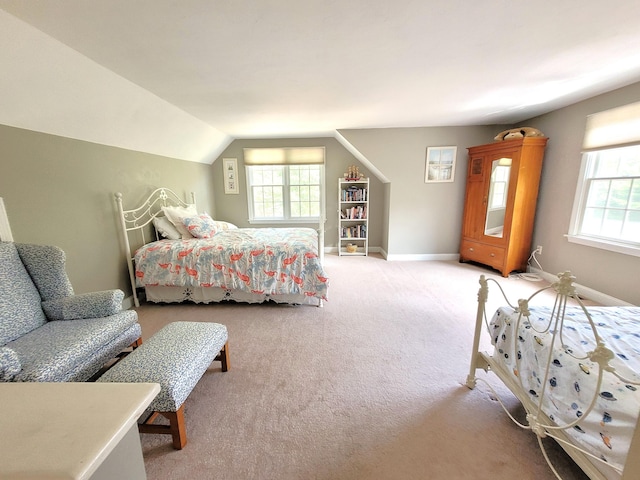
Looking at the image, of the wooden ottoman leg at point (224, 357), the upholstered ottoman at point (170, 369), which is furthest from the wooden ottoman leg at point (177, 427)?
the wooden ottoman leg at point (224, 357)

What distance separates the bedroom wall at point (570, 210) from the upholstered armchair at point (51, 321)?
15.0 feet

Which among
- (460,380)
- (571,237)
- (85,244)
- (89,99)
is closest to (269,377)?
(460,380)

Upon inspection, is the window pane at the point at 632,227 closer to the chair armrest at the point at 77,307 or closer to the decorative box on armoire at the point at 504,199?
the decorative box on armoire at the point at 504,199

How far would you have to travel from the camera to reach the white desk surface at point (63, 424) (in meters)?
→ 0.51

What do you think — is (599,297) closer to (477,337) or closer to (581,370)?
(477,337)

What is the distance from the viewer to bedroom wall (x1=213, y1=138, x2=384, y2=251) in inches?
197

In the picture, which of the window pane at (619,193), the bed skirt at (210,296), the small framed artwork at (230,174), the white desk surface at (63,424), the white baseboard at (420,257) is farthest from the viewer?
the small framed artwork at (230,174)

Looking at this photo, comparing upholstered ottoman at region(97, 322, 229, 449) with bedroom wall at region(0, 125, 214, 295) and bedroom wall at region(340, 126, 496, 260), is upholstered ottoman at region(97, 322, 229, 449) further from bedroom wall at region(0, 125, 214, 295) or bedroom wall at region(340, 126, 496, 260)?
bedroom wall at region(340, 126, 496, 260)

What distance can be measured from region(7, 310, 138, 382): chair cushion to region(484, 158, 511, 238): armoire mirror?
178 inches

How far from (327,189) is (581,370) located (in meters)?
4.44

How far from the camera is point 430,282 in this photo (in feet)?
11.9

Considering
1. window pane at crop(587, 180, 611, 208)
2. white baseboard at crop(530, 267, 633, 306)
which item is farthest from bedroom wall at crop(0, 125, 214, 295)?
window pane at crop(587, 180, 611, 208)

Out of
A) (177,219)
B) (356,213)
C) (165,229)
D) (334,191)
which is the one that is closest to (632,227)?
(356,213)

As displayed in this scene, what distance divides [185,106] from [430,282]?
3.79m
